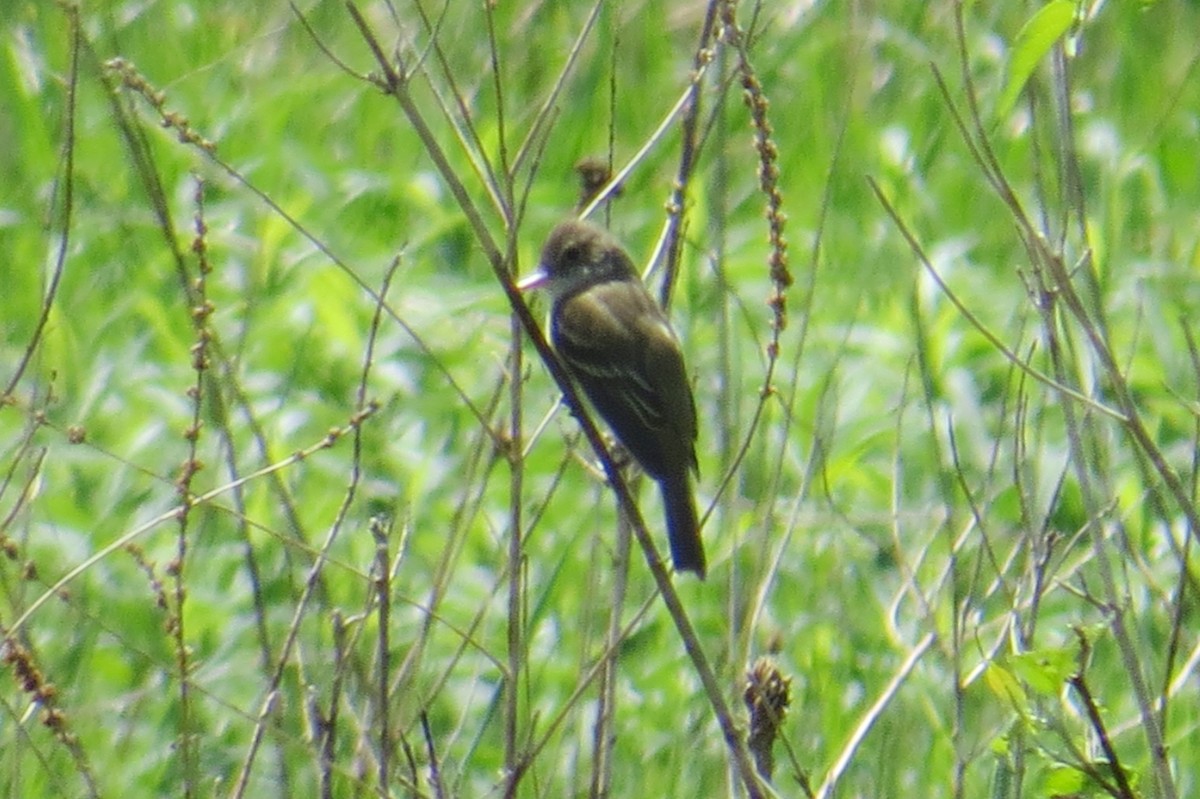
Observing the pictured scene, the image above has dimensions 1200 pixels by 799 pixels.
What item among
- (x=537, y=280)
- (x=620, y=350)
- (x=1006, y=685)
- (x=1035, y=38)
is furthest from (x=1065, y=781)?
(x=537, y=280)

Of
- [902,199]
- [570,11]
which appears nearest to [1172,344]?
[902,199]

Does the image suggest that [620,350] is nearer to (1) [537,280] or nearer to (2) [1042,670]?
(1) [537,280]

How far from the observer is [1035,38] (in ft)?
6.40

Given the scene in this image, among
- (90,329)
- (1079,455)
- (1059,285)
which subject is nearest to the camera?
(1059,285)

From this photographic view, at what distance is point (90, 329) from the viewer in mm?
5941

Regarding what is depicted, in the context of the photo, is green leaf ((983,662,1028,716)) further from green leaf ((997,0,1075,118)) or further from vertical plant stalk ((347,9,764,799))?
green leaf ((997,0,1075,118))

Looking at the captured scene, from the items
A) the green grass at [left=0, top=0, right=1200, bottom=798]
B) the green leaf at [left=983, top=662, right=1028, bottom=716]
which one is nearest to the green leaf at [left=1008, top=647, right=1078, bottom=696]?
the green leaf at [left=983, top=662, right=1028, bottom=716]

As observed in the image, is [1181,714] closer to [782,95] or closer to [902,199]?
[902,199]

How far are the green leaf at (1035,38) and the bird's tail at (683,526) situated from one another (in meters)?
1.68

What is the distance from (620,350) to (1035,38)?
264 centimetres

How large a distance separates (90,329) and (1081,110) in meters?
3.03

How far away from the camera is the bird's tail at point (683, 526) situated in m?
3.85

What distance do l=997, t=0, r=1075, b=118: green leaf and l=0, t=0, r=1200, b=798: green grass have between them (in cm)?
42

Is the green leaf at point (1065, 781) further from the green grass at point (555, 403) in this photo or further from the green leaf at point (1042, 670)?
the green grass at point (555, 403)
